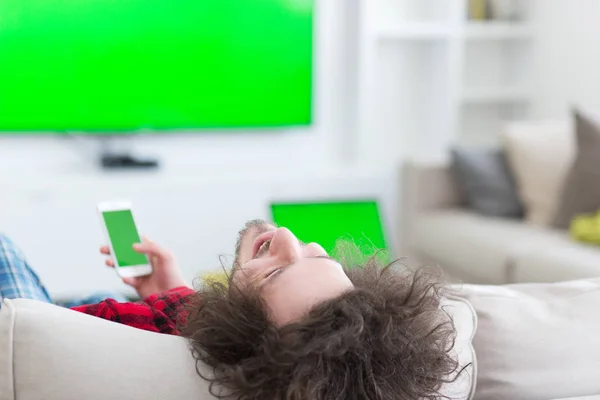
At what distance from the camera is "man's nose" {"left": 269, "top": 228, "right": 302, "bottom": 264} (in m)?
1.12

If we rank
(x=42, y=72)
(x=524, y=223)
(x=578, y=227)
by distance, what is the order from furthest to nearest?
(x=42, y=72) → (x=524, y=223) → (x=578, y=227)

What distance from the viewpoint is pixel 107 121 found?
409cm

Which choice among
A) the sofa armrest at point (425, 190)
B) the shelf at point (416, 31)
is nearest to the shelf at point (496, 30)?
the shelf at point (416, 31)

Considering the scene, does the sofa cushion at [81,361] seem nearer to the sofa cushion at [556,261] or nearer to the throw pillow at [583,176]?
the sofa cushion at [556,261]

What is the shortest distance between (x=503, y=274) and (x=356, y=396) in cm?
244

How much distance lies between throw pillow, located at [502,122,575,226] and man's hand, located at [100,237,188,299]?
218cm

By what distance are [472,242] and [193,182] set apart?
1281 mm

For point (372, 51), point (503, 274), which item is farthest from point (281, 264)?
point (372, 51)

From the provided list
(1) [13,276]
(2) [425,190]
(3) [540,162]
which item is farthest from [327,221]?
(1) [13,276]

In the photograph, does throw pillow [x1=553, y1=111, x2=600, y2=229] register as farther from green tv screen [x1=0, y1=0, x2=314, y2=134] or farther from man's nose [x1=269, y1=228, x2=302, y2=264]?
man's nose [x1=269, y1=228, x2=302, y2=264]

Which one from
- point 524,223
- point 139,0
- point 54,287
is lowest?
point 54,287

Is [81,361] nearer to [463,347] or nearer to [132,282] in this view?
[463,347]

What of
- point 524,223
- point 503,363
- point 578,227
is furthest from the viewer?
point 524,223

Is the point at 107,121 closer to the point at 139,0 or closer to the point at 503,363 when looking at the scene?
the point at 139,0
